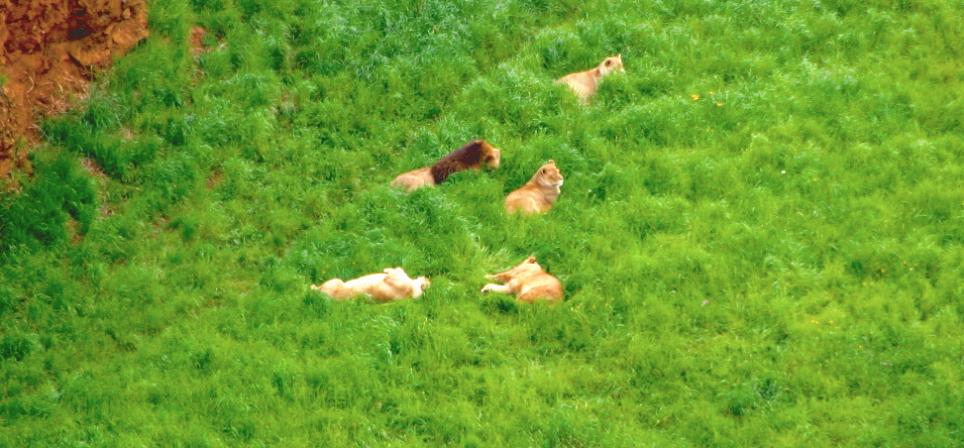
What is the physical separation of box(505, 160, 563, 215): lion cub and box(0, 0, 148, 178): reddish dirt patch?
241 inches

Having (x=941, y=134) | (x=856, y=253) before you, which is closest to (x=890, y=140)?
(x=941, y=134)

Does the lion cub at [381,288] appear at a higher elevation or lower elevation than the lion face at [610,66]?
lower

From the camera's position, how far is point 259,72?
17.0 m

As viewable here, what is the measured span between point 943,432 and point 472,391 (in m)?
4.62

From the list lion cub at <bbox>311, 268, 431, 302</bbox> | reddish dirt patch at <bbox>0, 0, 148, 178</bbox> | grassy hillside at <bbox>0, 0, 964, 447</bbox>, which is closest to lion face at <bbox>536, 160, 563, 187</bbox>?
grassy hillside at <bbox>0, 0, 964, 447</bbox>

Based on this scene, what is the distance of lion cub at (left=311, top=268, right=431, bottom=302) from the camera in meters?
13.3

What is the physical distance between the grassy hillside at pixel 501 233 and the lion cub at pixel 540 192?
33 centimetres

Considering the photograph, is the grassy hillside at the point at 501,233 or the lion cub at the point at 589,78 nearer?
the grassy hillside at the point at 501,233

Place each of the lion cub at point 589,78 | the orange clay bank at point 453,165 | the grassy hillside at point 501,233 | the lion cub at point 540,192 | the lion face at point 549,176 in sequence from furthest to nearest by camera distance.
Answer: the lion cub at point 589,78, the orange clay bank at point 453,165, the lion face at point 549,176, the lion cub at point 540,192, the grassy hillside at point 501,233

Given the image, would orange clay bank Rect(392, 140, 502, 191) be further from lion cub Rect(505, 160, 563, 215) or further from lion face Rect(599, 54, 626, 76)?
lion face Rect(599, 54, 626, 76)

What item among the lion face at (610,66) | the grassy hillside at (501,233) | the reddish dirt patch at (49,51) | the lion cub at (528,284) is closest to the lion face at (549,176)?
the grassy hillside at (501,233)

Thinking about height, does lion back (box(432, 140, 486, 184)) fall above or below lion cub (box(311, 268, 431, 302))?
above

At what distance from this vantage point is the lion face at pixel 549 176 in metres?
14.9

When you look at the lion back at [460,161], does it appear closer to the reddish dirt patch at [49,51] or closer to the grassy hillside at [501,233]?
the grassy hillside at [501,233]
